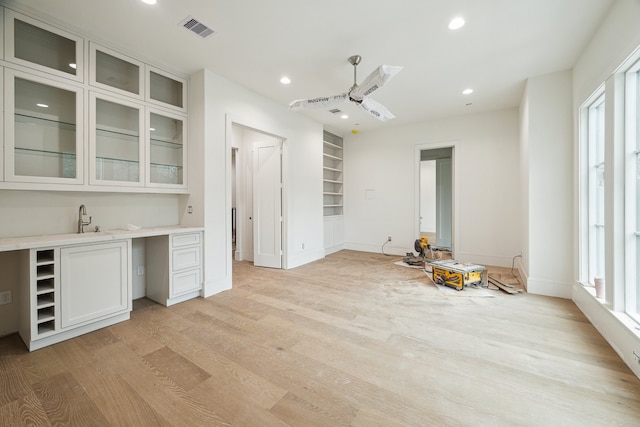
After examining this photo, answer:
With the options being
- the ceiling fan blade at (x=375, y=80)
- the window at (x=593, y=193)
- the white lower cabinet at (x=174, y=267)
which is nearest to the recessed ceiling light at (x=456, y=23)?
the ceiling fan blade at (x=375, y=80)

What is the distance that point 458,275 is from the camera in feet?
12.1

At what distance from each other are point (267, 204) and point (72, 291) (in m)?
2.94

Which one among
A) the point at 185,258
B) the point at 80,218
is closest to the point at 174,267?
the point at 185,258

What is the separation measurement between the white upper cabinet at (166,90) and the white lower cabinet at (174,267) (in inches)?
67.2

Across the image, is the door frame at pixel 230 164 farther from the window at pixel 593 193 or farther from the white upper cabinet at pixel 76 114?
the window at pixel 593 193

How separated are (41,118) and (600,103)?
5.68 m

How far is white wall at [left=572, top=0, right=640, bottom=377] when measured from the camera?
1930 millimetres

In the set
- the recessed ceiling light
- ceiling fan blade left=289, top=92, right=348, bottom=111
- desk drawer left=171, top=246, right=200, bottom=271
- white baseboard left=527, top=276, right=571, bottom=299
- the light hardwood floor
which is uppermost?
the recessed ceiling light

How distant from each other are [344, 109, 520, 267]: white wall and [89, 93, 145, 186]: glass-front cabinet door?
185 inches

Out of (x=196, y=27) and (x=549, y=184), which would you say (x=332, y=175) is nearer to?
(x=549, y=184)

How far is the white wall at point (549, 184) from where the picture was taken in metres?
3.34

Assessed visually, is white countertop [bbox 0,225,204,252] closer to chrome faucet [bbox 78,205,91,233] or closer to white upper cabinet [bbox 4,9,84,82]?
chrome faucet [bbox 78,205,91,233]

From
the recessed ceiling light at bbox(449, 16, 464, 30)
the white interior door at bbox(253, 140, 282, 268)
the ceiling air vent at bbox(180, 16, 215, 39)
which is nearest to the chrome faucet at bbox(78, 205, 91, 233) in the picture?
the ceiling air vent at bbox(180, 16, 215, 39)

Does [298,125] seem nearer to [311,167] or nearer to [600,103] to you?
[311,167]
